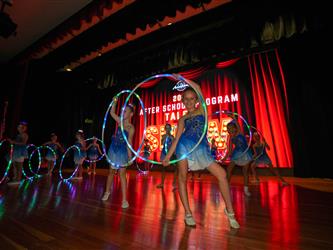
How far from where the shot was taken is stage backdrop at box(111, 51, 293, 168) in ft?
27.3

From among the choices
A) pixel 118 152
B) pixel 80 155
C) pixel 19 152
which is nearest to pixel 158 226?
pixel 118 152

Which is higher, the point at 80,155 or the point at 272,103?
the point at 272,103

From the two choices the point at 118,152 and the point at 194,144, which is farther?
the point at 118,152

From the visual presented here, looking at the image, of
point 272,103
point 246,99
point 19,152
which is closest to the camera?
point 19,152

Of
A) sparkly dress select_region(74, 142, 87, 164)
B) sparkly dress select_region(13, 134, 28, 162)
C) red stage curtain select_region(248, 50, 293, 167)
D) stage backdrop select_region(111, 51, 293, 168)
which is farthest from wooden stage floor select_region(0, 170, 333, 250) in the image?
stage backdrop select_region(111, 51, 293, 168)

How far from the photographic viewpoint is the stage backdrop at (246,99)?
27.3ft

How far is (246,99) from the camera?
361 inches

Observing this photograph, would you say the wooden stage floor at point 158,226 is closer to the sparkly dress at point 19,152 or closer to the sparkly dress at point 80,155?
the sparkly dress at point 19,152

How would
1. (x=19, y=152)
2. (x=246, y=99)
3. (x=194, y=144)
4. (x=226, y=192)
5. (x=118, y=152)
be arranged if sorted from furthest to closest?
(x=246, y=99) → (x=19, y=152) → (x=118, y=152) → (x=194, y=144) → (x=226, y=192)

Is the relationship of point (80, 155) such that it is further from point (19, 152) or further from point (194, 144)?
point (194, 144)

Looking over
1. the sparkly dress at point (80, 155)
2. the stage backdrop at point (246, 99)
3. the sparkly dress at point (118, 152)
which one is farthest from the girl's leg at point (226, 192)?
the stage backdrop at point (246, 99)

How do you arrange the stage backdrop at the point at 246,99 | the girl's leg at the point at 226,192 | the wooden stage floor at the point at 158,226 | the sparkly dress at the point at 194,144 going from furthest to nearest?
the stage backdrop at the point at 246,99 → the sparkly dress at the point at 194,144 → the girl's leg at the point at 226,192 → the wooden stage floor at the point at 158,226

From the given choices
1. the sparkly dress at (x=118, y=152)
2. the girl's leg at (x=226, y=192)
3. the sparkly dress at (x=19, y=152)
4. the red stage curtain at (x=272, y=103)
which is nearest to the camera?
the girl's leg at (x=226, y=192)

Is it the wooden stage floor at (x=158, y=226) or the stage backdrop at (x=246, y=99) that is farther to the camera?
the stage backdrop at (x=246, y=99)
